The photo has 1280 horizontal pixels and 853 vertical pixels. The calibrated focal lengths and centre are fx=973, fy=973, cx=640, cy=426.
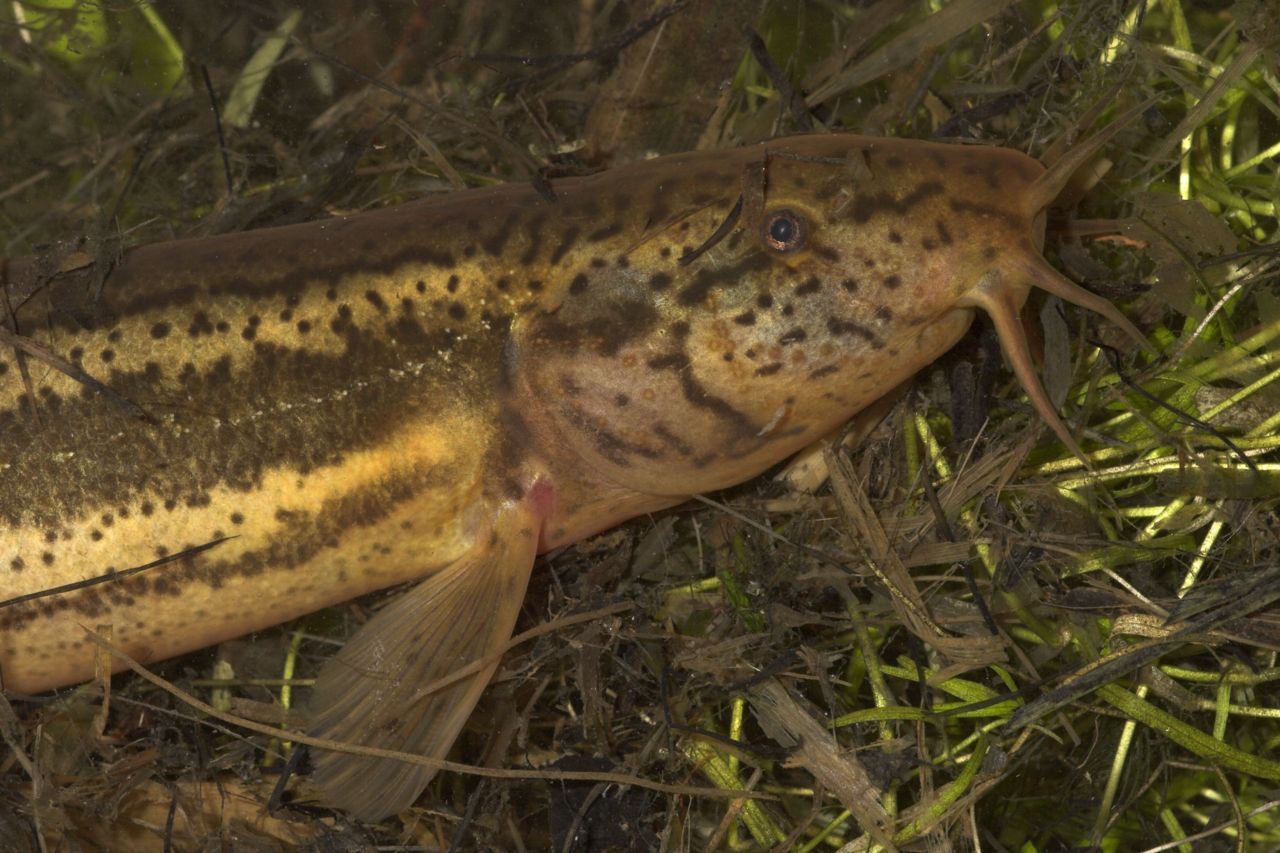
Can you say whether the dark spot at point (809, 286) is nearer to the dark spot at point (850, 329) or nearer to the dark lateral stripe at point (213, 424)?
the dark spot at point (850, 329)

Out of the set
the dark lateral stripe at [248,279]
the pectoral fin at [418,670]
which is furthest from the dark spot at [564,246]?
the pectoral fin at [418,670]

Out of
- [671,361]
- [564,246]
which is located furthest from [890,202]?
[564,246]

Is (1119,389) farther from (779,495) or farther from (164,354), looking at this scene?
(164,354)

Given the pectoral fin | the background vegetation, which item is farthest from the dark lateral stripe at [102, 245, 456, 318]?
the pectoral fin

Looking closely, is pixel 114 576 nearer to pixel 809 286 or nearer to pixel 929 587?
pixel 809 286

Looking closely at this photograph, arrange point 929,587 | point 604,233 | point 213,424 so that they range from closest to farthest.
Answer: point 604,233
point 213,424
point 929,587

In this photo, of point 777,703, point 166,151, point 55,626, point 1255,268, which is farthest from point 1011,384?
point 166,151

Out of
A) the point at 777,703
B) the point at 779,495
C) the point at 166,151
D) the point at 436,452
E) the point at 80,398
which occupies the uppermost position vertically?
the point at 166,151
